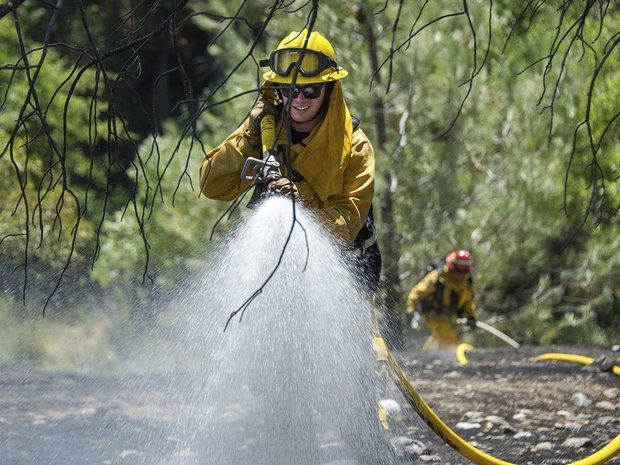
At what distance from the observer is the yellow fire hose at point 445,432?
5.01 metres

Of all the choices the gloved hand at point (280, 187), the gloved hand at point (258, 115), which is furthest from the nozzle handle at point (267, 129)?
the gloved hand at point (280, 187)

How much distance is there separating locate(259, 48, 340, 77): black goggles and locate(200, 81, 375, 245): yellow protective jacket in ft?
0.54

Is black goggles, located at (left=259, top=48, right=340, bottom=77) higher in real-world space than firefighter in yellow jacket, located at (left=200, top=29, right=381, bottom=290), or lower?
higher

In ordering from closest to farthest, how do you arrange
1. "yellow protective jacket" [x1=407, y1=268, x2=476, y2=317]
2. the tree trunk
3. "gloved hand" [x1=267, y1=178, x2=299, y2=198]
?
"gloved hand" [x1=267, y1=178, x2=299, y2=198]
"yellow protective jacket" [x1=407, y1=268, x2=476, y2=317]
the tree trunk

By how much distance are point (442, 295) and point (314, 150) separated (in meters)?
10.1

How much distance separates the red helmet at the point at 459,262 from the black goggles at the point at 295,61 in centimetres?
910

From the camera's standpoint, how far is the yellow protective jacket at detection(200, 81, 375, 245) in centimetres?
479

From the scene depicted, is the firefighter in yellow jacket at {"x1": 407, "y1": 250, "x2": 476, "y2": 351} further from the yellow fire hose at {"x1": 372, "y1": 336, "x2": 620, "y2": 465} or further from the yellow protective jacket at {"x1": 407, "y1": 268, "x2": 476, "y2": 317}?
the yellow fire hose at {"x1": 372, "y1": 336, "x2": 620, "y2": 465}

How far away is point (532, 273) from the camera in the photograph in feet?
59.1

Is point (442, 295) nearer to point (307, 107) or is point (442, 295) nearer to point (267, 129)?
point (307, 107)

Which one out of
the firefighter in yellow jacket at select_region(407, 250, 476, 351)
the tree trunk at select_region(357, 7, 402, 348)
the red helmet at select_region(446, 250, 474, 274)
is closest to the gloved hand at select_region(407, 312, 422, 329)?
the firefighter in yellow jacket at select_region(407, 250, 476, 351)

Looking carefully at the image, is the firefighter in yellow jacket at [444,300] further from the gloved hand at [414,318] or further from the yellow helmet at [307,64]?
the yellow helmet at [307,64]

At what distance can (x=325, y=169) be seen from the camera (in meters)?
4.83

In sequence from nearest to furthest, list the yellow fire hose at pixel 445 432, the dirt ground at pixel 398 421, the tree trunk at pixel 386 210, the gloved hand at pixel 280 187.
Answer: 1. the gloved hand at pixel 280 187
2. the yellow fire hose at pixel 445 432
3. the dirt ground at pixel 398 421
4. the tree trunk at pixel 386 210
